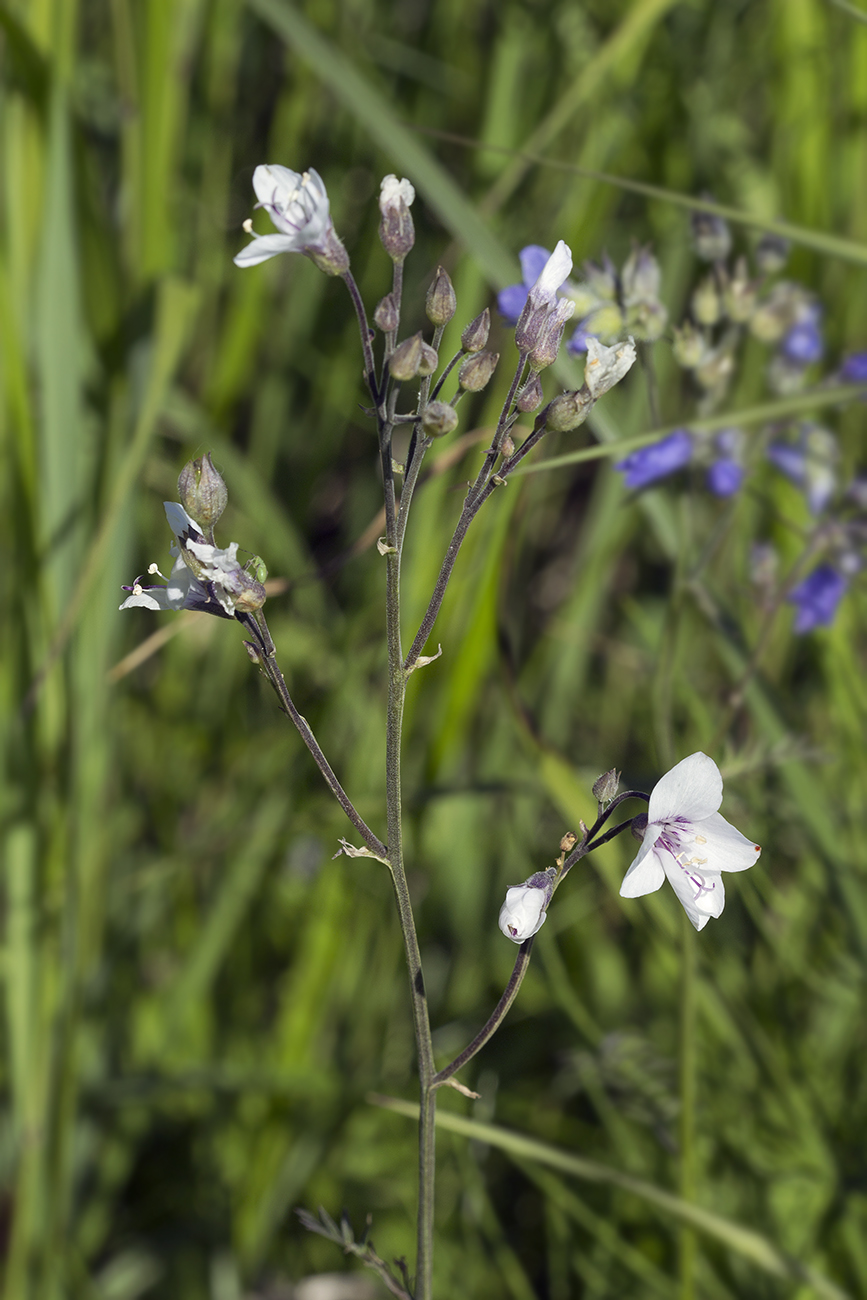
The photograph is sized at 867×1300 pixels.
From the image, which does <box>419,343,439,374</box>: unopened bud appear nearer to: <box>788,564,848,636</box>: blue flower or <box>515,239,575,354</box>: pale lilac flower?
<box>515,239,575,354</box>: pale lilac flower

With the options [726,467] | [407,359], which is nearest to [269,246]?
[407,359]

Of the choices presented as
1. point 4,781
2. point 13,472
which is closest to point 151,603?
point 13,472

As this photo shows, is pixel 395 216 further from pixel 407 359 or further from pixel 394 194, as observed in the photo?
pixel 407 359

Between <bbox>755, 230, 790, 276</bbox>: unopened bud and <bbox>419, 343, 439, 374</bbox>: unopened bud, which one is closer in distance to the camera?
<bbox>419, 343, 439, 374</bbox>: unopened bud

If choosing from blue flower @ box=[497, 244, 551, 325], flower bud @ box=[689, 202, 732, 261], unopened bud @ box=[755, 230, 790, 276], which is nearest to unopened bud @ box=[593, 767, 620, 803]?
blue flower @ box=[497, 244, 551, 325]

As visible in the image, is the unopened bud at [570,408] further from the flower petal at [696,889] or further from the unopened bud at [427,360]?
the flower petal at [696,889]

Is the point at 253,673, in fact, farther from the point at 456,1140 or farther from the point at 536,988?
the point at 456,1140
